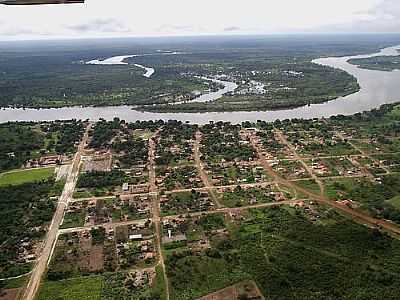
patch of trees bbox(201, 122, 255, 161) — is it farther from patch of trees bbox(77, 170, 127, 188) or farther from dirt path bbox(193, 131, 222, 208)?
patch of trees bbox(77, 170, 127, 188)

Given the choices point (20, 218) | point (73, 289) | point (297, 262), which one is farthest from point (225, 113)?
point (73, 289)

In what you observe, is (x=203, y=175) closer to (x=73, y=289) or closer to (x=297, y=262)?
(x=297, y=262)

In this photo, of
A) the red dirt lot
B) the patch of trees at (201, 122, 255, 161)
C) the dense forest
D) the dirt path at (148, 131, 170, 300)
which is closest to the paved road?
the red dirt lot

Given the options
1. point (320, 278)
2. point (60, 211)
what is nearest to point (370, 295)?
point (320, 278)

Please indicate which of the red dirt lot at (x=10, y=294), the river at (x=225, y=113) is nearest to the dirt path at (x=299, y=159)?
the river at (x=225, y=113)

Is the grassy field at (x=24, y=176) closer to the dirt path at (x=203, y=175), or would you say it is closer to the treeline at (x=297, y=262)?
the dirt path at (x=203, y=175)

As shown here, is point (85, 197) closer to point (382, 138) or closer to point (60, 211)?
point (60, 211)

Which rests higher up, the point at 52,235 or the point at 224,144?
the point at 224,144
